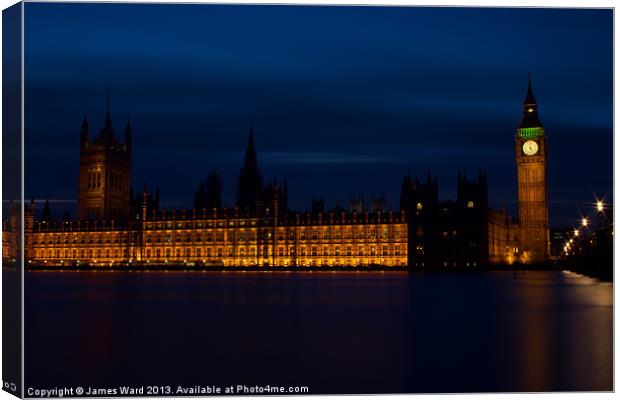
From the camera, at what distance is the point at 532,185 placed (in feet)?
277

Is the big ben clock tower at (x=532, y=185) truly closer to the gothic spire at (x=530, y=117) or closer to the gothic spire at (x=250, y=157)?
the gothic spire at (x=530, y=117)

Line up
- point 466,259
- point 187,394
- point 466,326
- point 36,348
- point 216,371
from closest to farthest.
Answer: point 187,394, point 216,371, point 36,348, point 466,326, point 466,259

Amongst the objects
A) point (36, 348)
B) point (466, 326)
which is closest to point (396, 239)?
point (466, 326)

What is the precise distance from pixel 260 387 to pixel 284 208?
7398 centimetres

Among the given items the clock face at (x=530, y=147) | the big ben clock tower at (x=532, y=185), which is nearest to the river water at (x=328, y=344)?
the big ben clock tower at (x=532, y=185)

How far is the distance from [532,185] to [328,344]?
71.3 metres

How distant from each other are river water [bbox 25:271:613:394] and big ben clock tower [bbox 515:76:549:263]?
54.9m

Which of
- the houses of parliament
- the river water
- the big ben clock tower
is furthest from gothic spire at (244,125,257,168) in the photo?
the river water

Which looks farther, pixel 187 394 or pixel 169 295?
pixel 169 295

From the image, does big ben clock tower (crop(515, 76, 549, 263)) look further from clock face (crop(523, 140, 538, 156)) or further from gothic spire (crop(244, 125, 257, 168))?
gothic spire (crop(244, 125, 257, 168))

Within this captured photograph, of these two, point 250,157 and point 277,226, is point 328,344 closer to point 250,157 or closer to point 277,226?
point 277,226

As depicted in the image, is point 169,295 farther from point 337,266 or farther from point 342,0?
point 337,266

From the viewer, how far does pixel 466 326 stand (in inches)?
797

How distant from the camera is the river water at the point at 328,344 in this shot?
12.2m
